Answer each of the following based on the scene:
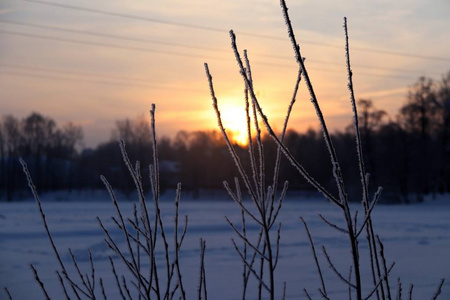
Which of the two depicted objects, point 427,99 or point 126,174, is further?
point 126,174

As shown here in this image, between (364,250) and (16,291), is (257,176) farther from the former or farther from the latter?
(364,250)

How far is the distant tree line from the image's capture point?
3981 cm

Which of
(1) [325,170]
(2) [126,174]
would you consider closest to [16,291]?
(1) [325,170]

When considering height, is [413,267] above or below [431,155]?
below

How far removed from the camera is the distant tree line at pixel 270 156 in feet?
131

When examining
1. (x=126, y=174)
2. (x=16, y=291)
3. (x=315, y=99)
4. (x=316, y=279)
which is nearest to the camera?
(x=315, y=99)

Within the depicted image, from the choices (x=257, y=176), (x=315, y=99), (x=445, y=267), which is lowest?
(x=445, y=267)

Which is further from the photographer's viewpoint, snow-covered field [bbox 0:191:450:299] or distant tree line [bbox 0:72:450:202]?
distant tree line [bbox 0:72:450:202]

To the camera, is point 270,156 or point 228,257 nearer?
point 228,257

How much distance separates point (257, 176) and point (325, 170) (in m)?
44.8

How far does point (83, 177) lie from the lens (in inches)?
2260

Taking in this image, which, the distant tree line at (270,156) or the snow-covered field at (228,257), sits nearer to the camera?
the snow-covered field at (228,257)

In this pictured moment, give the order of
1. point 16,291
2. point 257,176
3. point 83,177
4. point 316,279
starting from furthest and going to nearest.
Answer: point 83,177, point 316,279, point 16,291, point 257,176

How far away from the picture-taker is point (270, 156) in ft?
128
